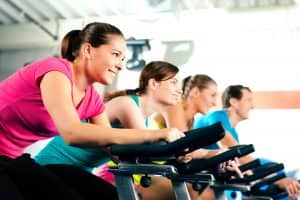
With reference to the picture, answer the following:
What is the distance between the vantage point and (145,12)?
6227 mm

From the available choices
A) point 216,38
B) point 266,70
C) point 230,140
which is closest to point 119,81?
point 216,38

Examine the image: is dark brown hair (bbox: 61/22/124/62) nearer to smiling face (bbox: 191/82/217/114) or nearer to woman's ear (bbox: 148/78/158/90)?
woman's ear (bbox: 148/78/158/90)

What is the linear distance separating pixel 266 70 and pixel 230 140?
8.46 ft

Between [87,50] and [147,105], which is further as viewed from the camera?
[147,105]

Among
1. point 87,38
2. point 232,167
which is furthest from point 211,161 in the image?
point 87,38

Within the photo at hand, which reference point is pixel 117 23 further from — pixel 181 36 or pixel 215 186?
pixel 215 186

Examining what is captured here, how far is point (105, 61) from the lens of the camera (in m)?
1.76

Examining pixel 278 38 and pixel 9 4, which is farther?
pixel 9 4

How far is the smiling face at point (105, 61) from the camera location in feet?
5.77

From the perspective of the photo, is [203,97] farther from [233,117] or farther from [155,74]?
[155,74]

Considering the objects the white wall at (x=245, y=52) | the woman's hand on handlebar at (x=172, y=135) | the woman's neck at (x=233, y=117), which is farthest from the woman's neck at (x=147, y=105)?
the white wall at (x=245, y=52)

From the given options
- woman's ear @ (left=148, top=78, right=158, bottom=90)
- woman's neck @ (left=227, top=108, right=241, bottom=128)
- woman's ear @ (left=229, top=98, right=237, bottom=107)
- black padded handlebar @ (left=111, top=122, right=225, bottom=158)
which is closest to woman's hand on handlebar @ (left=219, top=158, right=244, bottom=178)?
woman's ear @ (left=148, top=78, right=158, bottom=90)

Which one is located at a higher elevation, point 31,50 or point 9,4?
point 9,4

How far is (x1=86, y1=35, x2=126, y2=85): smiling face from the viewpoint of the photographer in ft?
5.77
